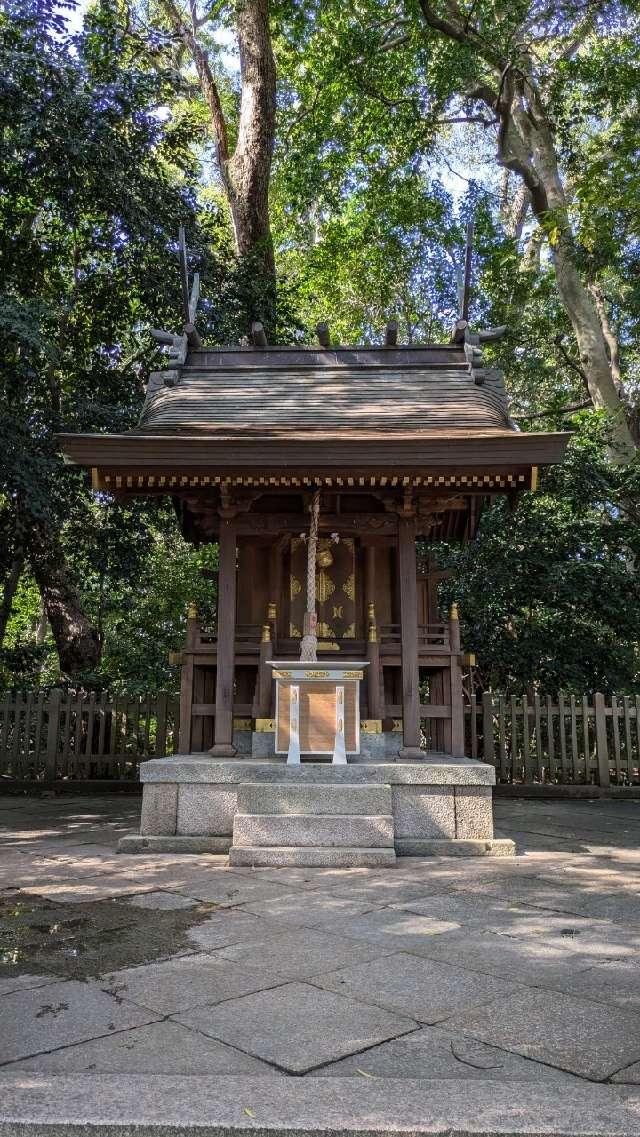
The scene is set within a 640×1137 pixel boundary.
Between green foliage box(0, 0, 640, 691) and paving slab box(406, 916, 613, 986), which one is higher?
green foliage box(0, 0, 640, 691)

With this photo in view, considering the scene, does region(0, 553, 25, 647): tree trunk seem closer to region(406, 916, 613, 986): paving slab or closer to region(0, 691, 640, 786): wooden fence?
region(0, 691, 640, 786): wooden fence

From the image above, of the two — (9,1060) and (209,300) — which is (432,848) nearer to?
(9,1060)

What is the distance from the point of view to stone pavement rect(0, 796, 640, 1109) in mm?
3012

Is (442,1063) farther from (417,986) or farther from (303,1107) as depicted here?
(417,986)

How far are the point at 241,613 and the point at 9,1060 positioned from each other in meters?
6.95

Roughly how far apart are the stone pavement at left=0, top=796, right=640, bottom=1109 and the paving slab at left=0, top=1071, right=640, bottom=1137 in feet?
0.14

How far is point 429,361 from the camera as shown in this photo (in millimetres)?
10516

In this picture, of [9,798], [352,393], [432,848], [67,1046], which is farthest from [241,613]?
[67,1046]

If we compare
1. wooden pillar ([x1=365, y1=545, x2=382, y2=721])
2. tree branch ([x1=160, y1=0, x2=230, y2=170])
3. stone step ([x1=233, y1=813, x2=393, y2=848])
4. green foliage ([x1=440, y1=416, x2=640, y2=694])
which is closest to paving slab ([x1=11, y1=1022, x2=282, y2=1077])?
stone step ([x1=233, y1=813, x2=393, y2=848])

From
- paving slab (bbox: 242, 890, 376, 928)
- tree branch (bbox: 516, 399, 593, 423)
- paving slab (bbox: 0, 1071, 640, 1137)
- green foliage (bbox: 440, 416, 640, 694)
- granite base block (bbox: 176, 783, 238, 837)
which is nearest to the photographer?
paving slab (bbox: 0, 1071, 640, 1137)

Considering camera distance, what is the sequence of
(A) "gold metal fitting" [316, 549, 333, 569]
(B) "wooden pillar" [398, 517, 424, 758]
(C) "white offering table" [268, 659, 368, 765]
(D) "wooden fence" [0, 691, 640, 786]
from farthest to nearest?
(D) "wooden fence" [0, 691, 640, 786]
(A) "gold metal fitting" [316, 549, 333, 569]
(B) "wooden pillar" [398, 517, 424, 758]
(C) "white offering table" [268, 659, 368, 765]

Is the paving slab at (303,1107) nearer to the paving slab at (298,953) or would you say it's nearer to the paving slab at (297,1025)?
the paving slab at (297,1025)

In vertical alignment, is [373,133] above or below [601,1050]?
above

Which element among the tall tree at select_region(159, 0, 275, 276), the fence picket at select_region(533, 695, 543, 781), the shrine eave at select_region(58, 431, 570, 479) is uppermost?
the tall tree at select_region(159, 0, 275, 276)
